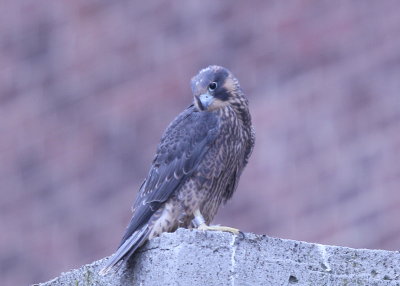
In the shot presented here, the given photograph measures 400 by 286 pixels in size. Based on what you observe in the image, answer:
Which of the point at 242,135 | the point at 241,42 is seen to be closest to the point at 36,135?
the point at 241,42

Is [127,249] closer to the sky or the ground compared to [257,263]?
closer to the sky

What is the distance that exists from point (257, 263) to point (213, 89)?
1.10 m

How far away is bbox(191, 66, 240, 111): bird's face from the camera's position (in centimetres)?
562

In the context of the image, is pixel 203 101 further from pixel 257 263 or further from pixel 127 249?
pixel 257 263

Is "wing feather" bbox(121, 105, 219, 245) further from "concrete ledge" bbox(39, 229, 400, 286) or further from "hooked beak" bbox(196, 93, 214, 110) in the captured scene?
"concrete ledge" bbox(39, 229, 400, 286)

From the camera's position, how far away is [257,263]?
4.74 meters

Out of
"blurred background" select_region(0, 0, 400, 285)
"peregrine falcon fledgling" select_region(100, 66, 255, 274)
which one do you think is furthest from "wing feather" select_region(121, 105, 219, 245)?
"blurred background" select_region(0, 0, 400, 285)

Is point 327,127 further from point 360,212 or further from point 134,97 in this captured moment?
point 134,97

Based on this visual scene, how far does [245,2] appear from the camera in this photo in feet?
29.7

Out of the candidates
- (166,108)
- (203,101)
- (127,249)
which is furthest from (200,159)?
(166,108)

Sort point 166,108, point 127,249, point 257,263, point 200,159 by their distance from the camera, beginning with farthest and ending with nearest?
point 166,108, point 200,159, point 127,249, point 257,263

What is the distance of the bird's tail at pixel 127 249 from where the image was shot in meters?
4.96

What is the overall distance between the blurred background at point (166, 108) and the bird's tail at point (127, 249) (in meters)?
3.49

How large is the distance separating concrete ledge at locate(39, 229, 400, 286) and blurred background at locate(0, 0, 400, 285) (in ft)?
12.6
